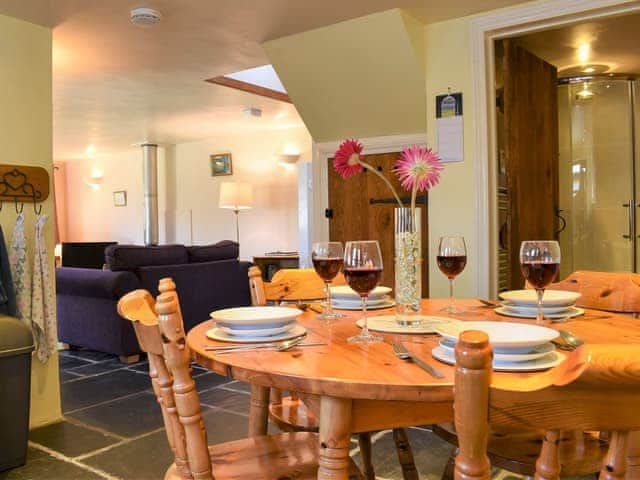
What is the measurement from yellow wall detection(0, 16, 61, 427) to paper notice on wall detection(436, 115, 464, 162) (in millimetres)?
2222

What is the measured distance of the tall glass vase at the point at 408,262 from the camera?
137cm

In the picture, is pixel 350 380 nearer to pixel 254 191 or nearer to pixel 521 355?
pixel 521 355

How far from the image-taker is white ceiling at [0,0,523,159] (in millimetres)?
2969

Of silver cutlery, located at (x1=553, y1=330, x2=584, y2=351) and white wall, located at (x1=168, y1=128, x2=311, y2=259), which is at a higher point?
white wall, located at (x1=168, y1=128, x2=311, y2=259)

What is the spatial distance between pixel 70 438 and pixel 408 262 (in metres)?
2.20

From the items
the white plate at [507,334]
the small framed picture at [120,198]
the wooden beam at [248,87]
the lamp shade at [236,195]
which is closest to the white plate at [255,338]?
the white plate at [507,334]

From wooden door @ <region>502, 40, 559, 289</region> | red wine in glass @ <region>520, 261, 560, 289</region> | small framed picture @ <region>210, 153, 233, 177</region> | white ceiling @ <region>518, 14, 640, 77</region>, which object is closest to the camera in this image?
red wine in glass @ <region>520, 261, 560, 289</region>

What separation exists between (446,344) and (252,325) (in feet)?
1.40

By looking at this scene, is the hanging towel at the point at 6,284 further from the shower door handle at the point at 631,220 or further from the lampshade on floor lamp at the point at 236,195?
the shower door handle at the point at 631,220

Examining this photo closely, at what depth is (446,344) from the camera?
3.44ft

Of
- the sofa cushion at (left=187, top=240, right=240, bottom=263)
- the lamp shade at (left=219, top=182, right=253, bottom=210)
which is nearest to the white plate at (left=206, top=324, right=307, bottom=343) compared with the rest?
the sofa cushion at (left=187, top=240, right=240, bottom=263)

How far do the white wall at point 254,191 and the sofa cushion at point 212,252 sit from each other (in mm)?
2383

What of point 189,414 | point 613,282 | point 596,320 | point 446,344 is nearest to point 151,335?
point 189,414

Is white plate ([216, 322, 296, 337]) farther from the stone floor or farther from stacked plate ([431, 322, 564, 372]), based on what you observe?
the stone floor
